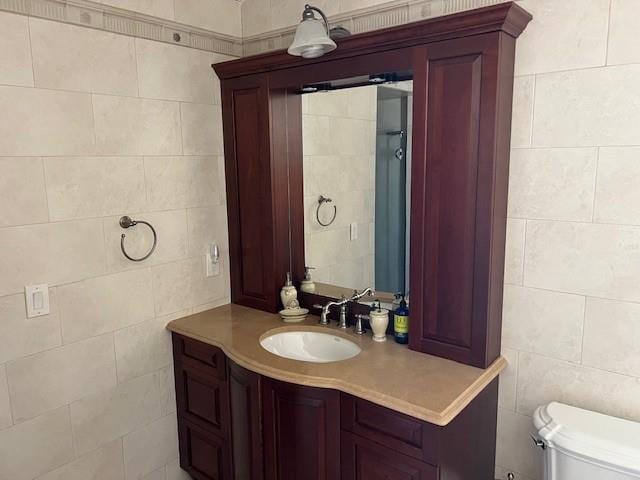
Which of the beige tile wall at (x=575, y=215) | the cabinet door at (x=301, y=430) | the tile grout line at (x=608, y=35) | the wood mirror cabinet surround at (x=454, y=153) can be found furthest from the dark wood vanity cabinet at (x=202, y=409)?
the tile grout line at (x=608, y=35)

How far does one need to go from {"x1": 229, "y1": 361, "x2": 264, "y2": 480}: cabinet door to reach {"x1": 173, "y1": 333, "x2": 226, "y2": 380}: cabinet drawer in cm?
8

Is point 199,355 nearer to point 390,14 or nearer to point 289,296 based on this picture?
point 289,296

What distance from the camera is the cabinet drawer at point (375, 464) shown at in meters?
1.53

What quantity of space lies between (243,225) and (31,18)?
1.18 metres

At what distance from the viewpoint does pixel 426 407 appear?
4.79ft

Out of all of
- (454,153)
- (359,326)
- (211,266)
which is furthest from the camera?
(211,266)

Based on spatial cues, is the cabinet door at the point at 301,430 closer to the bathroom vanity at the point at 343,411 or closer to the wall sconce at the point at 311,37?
the bathroom vanity at the point at 343,411

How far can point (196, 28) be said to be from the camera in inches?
88.5

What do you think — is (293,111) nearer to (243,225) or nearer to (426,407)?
(243,225)

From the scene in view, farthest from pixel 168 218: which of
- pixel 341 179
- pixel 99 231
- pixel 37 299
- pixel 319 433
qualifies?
pixel 319 433

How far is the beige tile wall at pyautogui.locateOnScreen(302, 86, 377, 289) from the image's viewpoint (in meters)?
2.07

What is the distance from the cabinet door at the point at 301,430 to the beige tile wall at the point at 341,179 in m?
0.60

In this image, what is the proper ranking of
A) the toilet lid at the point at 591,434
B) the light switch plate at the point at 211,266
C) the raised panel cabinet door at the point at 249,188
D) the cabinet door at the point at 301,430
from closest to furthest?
the toilet lid at the point at 591,434 < the cabinet door at the point at 301,430 < the raised panel cabinet door at the point at 249,188 < the light switch plate at the point at 211,266

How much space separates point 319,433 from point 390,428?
0.93 ft
